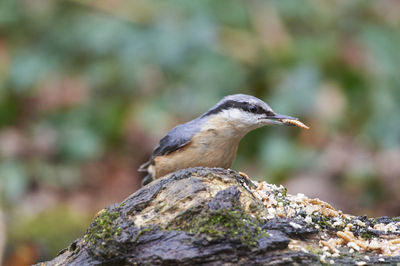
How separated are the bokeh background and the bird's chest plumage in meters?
2.09

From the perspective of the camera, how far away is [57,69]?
294 inches

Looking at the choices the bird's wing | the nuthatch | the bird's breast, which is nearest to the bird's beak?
the nuthatch

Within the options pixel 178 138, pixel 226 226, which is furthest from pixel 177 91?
pixel 226 226

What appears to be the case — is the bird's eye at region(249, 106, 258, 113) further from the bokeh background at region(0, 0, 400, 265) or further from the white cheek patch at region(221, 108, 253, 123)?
the bokeh background at region(0, 0, 400, 265)

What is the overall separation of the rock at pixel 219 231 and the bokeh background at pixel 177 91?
9.41ft

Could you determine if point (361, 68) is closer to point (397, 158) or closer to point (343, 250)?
point (397, 158)

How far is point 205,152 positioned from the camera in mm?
3707

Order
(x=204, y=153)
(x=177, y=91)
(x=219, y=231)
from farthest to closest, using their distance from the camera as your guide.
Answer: (x=177, y=91) → (x=204, y=153) → (x=219, y=231)

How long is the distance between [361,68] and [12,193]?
4092 mm

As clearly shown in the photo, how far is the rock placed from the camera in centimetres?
253

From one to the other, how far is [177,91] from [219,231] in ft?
14.2

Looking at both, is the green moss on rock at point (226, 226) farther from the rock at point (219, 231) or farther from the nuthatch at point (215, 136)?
the nuthatch at point (215, 136)

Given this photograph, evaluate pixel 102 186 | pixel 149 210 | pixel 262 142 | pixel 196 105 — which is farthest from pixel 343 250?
pixel 102 186

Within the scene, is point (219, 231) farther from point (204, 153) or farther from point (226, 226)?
point (204, 153)
